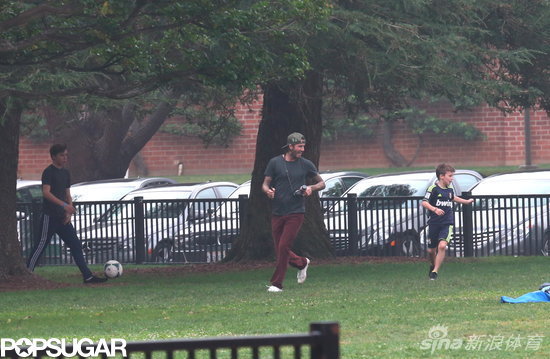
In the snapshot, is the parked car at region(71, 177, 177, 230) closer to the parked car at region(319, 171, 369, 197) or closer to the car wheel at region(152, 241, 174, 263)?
the car wheel at region(152, 241, 174, 263)

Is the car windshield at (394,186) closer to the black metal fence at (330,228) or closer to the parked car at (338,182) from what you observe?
the parked car at (338,182)

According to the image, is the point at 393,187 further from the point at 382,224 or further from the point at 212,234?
the point at 212,234

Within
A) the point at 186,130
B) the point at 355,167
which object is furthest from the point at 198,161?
the point at 355,167

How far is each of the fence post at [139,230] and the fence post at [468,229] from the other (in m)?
5.59

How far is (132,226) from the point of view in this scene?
20.1m

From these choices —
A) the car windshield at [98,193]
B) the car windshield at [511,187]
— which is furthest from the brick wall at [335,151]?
the car windshield at [511,187]

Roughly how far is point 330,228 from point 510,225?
2.99m

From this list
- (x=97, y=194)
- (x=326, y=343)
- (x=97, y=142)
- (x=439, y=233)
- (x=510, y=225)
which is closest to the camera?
(x=326, y=343)

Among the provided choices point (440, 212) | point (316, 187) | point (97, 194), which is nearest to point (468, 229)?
point (440, 212)

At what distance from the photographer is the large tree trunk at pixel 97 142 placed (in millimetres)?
28328

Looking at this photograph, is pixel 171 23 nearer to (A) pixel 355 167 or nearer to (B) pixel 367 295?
(B) pixel 367 295

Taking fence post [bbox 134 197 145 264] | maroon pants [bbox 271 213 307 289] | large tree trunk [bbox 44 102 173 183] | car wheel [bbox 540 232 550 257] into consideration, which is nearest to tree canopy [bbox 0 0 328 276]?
maroon pants [bbox 271 213 307 289]

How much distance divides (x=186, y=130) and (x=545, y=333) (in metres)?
33.4

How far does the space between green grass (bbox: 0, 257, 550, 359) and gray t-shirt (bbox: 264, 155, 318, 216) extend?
0.98 m
